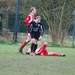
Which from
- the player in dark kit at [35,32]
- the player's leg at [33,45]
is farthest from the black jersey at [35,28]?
the player's leg at [33,45]

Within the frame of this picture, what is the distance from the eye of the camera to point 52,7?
23359 mm

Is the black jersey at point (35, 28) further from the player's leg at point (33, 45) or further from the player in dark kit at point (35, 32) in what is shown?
the player's leg at point (33, 45)

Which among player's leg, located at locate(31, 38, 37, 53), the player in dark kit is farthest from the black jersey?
player's leg, located at locate(31, 38, 37, 53)

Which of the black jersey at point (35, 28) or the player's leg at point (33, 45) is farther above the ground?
the black jersey at point (35, 28)

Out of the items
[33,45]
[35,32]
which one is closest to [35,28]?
[35,32]

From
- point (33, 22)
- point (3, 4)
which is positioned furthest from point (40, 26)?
point (3, 4)

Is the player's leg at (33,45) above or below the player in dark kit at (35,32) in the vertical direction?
below

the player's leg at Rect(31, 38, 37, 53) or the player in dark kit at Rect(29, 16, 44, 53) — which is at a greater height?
the player in dark kit at Rect(29, 16, 44, 53)

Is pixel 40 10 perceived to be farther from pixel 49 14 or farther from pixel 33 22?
pixel 33 22

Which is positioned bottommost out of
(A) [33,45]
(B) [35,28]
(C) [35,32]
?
(A) [33,45]

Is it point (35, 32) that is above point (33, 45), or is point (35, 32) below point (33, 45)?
above

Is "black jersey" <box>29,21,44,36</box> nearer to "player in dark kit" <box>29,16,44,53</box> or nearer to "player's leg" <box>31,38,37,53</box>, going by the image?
"player in dark kit" <box>29,16,44,53</box>

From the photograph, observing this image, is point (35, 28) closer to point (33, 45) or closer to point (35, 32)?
point (35, 32)

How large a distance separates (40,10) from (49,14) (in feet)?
1.85
